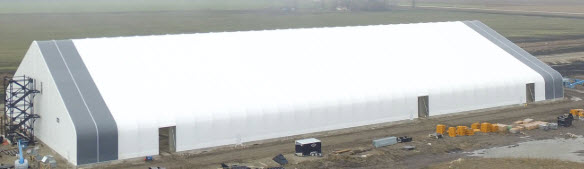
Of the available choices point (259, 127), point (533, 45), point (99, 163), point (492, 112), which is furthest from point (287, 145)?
point (533, 45)

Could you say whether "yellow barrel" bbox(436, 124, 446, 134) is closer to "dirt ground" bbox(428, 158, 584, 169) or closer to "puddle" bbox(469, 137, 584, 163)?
"puddle" bbox(469, 137, 584, 163)

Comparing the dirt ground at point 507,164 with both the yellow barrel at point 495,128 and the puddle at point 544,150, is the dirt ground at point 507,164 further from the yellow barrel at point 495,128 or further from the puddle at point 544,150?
the yellow barrel at point 495,128

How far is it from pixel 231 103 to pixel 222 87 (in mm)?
2439

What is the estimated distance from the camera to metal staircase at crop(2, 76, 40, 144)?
179ft

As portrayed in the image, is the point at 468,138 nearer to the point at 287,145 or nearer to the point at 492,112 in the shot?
the point at 492,112

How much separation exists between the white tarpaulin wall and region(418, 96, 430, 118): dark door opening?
0.35 m

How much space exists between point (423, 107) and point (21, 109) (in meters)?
32.8

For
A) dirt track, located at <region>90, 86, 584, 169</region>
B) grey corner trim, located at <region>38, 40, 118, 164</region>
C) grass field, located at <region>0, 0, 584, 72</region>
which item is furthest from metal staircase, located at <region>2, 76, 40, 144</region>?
grass field, located at <region>0, 0, 584, 72</region>

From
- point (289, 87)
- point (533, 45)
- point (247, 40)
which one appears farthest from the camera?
point (533, 45)

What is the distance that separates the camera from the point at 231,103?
54406mm

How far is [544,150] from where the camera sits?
52.9 meters

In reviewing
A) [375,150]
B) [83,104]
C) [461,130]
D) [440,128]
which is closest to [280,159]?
[375,150]

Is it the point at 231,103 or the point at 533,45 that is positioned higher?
the point at 533,45

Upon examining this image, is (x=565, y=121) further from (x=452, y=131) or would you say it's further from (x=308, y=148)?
(x=308, y=148)
